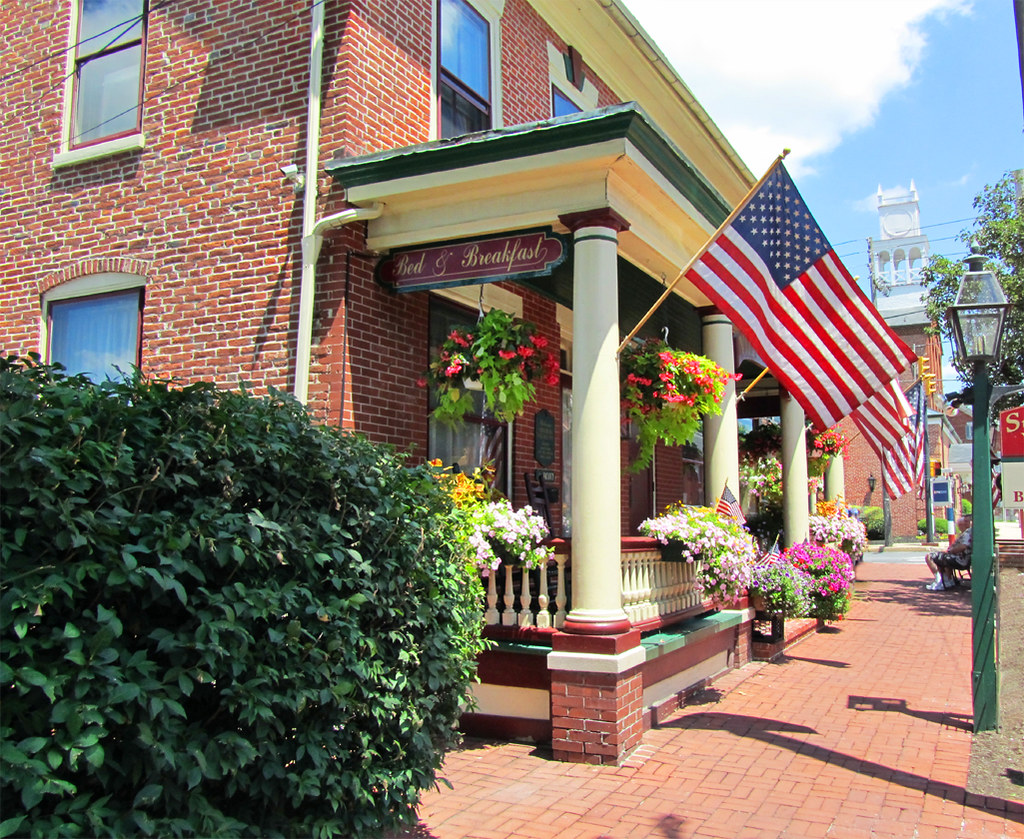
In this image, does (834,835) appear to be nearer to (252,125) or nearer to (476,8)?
(252,125)

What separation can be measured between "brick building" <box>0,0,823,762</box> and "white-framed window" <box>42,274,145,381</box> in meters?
0.03

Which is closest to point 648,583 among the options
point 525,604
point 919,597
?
point 525,604

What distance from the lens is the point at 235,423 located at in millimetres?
3443

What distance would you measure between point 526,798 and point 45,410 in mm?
3690

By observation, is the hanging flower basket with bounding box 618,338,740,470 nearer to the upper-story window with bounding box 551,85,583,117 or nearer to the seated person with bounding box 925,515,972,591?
the upper-story window with bounding box 551,85,583,117

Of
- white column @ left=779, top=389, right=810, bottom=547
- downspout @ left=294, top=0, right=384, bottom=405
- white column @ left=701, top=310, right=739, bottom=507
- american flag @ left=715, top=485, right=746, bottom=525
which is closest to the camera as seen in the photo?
downspout @ left=294, top=0, right=384, bottom=405

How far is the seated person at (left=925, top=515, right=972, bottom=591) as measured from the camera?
1705 centimetres

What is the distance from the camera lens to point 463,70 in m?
8.61

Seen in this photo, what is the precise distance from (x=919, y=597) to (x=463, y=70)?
13.4m

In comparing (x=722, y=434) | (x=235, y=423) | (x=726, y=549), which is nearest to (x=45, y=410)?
(x=235, y=423)

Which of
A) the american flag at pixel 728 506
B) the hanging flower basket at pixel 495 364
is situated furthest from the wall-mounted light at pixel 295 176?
the american flag at pixel 728 506

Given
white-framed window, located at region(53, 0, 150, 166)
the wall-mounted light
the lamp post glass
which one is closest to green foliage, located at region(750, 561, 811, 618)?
the lamp post glass

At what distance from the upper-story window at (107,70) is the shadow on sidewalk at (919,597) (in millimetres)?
13404

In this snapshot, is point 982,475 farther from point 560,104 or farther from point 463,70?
point 560,104
